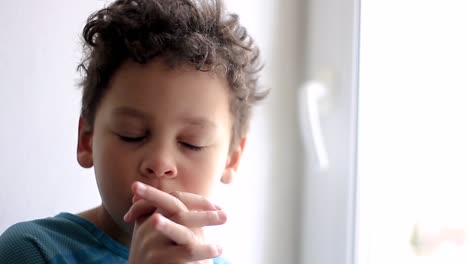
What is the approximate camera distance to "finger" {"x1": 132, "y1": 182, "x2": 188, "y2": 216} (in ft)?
2.12

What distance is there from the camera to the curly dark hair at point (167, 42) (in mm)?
756

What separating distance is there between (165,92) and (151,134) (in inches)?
2.1

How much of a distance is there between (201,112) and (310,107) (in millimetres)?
471

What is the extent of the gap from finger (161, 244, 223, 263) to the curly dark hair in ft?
0.74

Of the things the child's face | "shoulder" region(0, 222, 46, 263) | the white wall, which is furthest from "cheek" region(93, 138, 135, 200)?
the white wall

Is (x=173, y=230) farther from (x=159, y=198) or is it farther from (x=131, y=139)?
(x=131, y=139)

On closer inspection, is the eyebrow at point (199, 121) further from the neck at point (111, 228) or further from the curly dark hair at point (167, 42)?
the neck at point (111, 228)

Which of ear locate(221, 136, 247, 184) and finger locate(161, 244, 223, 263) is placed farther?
ear locate(221, 136, 247, 184)

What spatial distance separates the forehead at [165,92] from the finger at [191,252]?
160mm

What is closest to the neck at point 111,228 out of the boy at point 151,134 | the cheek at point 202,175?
the boy at point 151,134

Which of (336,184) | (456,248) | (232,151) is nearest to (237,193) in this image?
(336,184)

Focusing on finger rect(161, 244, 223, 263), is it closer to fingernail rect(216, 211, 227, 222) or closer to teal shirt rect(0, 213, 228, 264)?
fingernail rect(216, 211, 227, 222)

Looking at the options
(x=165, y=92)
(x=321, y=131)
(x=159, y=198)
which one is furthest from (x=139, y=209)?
(x=321, y=131)

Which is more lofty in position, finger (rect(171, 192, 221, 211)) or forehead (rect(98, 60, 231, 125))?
forehead (rect(98, 60, 231, 125))
